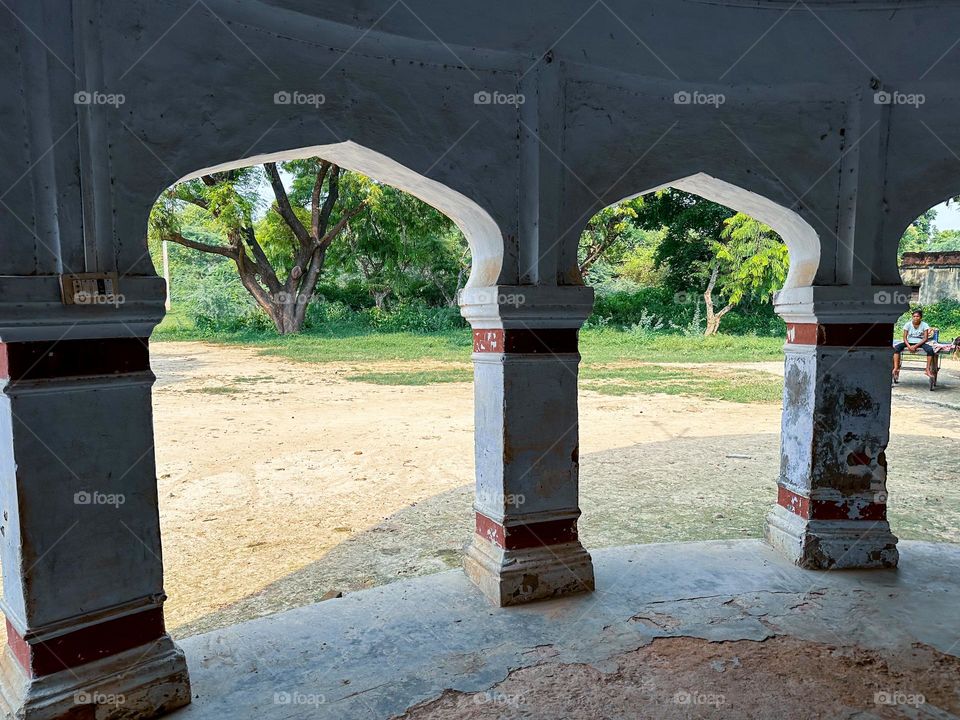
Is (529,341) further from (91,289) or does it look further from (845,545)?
(845,545)

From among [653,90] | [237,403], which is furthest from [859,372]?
[237,403]

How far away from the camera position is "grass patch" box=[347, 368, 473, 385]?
1260 centimetres

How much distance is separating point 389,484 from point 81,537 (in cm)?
403

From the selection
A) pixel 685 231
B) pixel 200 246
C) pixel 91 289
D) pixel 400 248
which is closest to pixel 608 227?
pixel 685 231

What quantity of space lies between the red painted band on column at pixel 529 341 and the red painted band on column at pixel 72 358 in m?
1.61

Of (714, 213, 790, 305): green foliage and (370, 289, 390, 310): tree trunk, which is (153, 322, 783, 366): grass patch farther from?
(370, 289, 390, 310): tree trunk

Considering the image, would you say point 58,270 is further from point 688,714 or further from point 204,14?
point 688,714

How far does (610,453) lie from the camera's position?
750cm

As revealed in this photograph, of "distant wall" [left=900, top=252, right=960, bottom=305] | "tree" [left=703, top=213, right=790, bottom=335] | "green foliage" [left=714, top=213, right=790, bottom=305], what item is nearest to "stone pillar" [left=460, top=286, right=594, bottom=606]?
"tree" [left=703, top=213, right=790, bottom=335]

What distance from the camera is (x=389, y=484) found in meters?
6.37

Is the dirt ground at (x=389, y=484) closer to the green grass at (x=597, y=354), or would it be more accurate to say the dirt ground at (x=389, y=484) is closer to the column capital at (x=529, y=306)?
the green grass at (x=597, y=354)

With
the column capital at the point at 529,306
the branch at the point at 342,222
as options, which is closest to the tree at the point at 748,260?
the branch at the point at 342,222

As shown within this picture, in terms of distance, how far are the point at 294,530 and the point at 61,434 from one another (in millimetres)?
3073

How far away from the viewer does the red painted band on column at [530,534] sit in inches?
135
